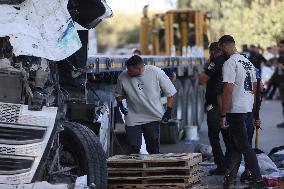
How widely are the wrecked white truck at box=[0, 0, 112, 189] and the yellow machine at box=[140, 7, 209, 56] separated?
50.6ft

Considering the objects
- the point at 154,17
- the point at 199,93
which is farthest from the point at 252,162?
the point at 154,17

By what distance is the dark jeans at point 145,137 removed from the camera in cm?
1113

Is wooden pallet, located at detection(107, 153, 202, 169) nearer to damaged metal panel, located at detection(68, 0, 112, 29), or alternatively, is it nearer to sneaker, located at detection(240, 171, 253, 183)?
damaged metal panel, located at detection(68, 0, 112, 29)

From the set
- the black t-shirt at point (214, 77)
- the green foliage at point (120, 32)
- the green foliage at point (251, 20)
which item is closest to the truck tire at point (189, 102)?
the black t-shirt at point (214, 77)

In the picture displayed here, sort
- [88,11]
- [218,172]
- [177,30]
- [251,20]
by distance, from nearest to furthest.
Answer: [88,11] < [218,172] < [177,30] < [251,20]

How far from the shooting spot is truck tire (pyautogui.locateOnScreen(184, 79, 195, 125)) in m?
19.0

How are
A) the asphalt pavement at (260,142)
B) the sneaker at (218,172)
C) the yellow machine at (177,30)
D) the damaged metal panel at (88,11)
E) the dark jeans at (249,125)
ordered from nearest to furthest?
the damaged metal panel at (88,11) → the dark jeans at (249,125) → the asphalt pavement at (260,142) → the sneaker at (218,172) → the yellow machine at (177,30)

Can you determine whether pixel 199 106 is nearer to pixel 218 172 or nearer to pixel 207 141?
pixel 207 141

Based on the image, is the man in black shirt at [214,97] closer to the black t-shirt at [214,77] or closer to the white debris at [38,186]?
the black t-shirt at [214,77]

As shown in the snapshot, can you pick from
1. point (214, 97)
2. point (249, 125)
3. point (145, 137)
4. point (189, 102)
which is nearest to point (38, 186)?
point (145, 137)

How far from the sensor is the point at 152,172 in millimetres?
9414

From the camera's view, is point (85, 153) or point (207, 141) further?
point (207, 141)

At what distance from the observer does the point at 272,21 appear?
3916 cm

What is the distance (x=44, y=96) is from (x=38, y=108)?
242 millimetres
